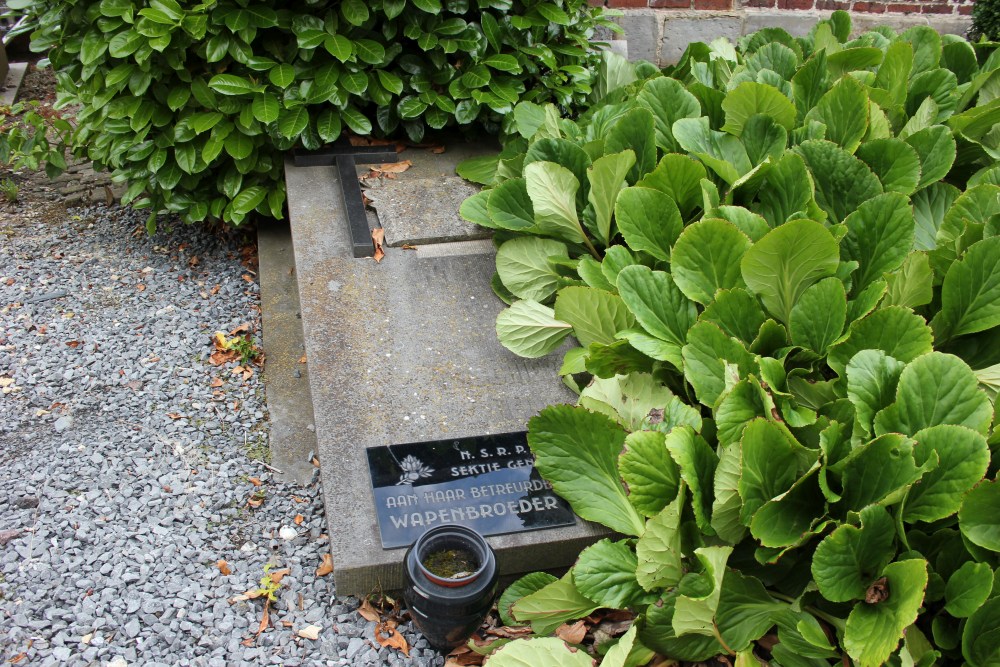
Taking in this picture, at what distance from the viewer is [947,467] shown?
59.6 inches

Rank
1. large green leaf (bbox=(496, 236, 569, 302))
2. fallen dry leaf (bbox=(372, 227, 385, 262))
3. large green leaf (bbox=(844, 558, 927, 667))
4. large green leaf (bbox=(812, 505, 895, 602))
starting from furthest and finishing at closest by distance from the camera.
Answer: fallen dry leaf (bbox=(372, 227, 385, 262)) → large green leaf (bbox=(496, 236, 569, 302)) → large green leaf (bbox=(812, 505, 895, 602)) → large green leaf (bbox=(844, 558, 927, 667))

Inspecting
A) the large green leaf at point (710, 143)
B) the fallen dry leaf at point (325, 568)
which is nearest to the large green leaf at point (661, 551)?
the fallen dry leaf at point (325, 568)

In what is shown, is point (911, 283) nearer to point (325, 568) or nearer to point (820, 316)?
point (820, 316)

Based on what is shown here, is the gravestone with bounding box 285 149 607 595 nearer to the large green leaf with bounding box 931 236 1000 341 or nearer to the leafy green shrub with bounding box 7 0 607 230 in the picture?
the leafy green shrub with bounding box 7 0 607 230

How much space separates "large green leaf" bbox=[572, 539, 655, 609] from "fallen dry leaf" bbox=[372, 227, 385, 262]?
147 centimetres

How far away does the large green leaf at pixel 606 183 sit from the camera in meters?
2.38

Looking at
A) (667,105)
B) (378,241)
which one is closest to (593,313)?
(667,105)

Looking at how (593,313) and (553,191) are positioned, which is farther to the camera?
(553,191)

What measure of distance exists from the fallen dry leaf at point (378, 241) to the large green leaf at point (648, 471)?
1.41 metres

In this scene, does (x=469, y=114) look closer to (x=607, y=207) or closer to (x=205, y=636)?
(x=607, y=207)

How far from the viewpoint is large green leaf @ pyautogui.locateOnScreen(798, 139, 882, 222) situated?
2.23m

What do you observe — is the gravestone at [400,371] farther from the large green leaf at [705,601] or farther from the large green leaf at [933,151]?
the large green leaf at [933,151]

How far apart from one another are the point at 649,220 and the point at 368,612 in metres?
1.23

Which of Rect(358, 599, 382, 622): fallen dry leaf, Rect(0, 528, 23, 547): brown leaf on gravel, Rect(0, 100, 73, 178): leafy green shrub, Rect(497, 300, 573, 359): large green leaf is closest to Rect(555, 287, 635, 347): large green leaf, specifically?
Rect(497, 300, 573, 359): large green leaf
